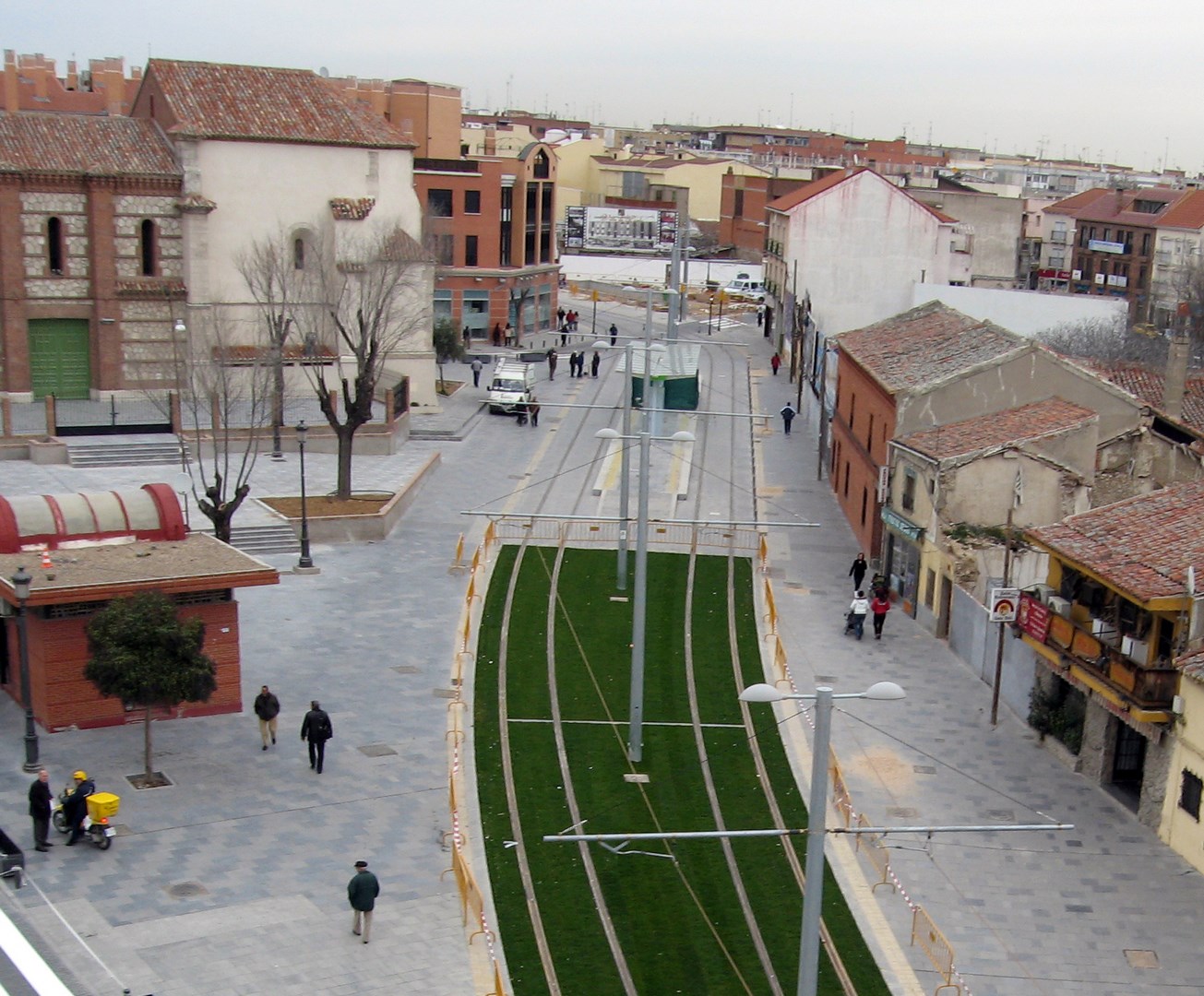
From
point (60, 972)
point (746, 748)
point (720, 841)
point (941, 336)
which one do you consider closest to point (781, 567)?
point (941, 336)

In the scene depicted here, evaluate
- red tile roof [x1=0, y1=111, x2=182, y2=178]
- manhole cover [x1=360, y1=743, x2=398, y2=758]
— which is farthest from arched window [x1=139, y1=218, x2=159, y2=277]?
manhole cover [x1=360, y1=743, x2=398, y2=758]

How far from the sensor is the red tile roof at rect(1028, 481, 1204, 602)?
25484 millimetres

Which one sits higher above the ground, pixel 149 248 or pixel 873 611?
pixel 149 248

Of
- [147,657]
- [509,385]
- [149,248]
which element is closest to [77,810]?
Result: [147,657]

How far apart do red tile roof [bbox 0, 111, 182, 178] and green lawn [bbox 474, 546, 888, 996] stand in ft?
75.1

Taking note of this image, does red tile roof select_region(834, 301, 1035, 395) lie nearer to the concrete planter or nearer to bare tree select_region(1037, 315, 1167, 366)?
bare tree select_region(1037, 315, 1167, 366)

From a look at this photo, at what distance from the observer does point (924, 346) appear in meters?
43.0

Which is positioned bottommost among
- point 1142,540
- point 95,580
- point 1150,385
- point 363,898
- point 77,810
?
point 77,810

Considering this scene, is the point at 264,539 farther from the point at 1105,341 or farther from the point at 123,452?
the point at 1105,341

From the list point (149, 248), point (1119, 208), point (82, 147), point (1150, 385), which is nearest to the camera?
point (1150, 385)

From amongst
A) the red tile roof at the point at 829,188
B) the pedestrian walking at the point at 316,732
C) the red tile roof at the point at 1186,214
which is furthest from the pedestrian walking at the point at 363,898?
the red tile roof at the point at 1186,214

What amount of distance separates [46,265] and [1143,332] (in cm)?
4413

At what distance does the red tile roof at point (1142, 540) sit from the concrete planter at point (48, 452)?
2806cm

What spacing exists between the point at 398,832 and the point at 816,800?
10.2 metres
